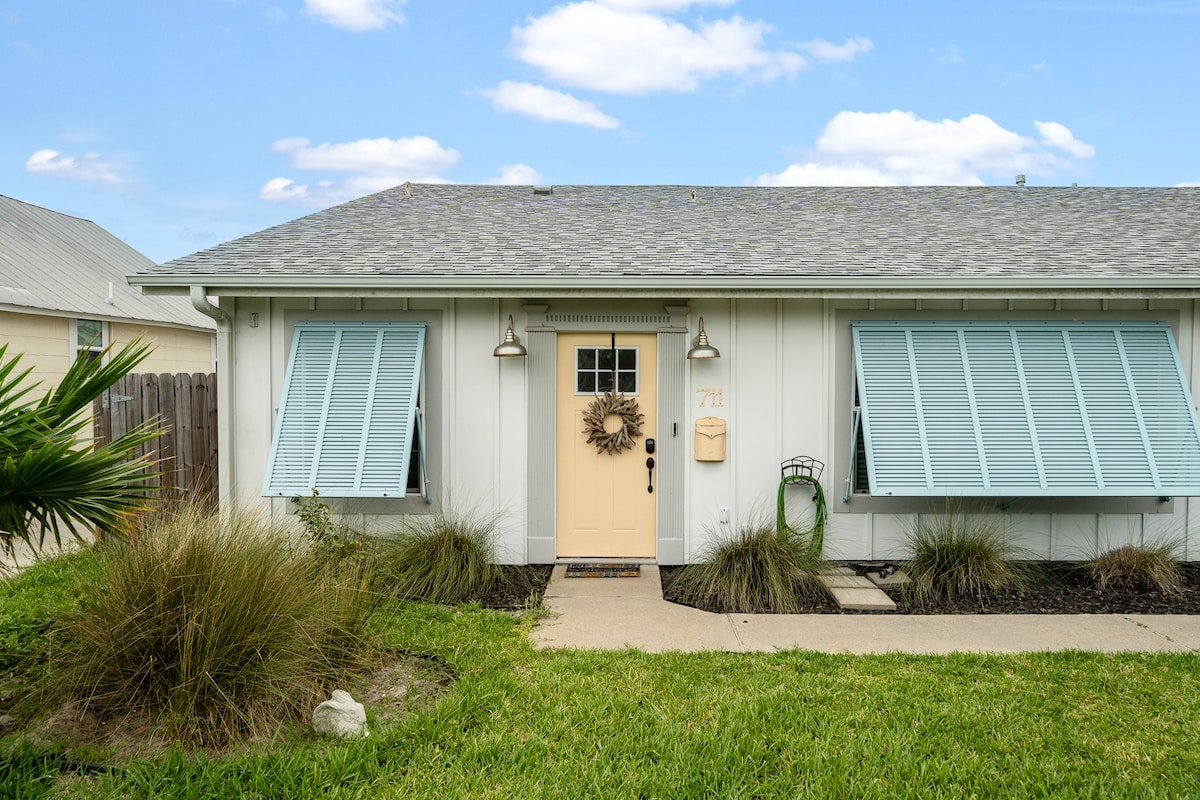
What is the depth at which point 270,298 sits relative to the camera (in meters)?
6.36

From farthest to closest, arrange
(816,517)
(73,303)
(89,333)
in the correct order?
1. (89,333)
2. (73,303)
3. (816,517)

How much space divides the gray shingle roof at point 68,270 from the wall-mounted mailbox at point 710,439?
982 centimetres

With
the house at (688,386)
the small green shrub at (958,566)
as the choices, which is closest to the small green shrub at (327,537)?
the house at (688,386)

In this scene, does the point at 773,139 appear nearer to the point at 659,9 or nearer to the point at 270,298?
the point at 659,9

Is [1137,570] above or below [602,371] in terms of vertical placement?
below

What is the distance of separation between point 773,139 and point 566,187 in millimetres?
5501

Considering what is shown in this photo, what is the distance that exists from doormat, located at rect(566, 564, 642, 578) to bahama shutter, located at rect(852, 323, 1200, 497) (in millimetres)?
2184

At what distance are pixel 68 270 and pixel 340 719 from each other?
1278cm

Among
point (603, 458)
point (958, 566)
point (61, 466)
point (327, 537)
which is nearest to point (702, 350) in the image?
point (603, 458)

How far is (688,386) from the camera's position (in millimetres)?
6367

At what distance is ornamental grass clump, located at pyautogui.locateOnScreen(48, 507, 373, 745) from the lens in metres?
3.09

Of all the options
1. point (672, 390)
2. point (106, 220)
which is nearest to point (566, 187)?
point (672, 390)

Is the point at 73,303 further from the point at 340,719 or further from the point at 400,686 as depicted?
the point at 340,719

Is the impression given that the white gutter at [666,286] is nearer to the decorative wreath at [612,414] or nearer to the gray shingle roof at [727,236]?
the gray shingle roof at [727,236]
